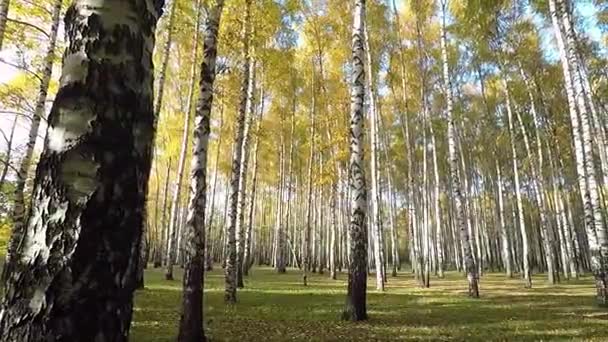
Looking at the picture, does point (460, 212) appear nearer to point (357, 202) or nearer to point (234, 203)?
point (357, 202)

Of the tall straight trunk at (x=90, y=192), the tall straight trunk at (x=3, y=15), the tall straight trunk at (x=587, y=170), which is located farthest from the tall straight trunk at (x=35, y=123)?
the tall straight trunk at (x=587, y=170)

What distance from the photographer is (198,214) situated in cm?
700

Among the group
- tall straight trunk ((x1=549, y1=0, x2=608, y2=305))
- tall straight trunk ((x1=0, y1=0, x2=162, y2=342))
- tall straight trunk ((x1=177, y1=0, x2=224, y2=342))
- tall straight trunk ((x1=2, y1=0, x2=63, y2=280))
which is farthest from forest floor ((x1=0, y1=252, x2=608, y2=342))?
tall straight trunk ((x1=0, y1=0, x2=162, y2=342))

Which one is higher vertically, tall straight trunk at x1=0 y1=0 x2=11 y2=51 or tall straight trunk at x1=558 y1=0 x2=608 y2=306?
tall straight trunk at x1=0 y1=0 x2=11 y2=51

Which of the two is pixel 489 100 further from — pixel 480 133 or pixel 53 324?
pixel 53 324

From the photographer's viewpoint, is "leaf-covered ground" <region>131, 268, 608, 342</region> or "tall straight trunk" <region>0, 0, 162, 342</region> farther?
"leaf-covered ground" <region>131, 268, 608, 342</region>

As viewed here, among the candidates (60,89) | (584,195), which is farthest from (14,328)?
(584,195)

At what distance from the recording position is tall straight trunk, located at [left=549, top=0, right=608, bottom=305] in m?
11.5

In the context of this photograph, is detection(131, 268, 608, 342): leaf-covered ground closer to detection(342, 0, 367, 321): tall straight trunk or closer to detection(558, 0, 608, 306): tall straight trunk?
detection(342, 0, 367, 321): tall straight trunk

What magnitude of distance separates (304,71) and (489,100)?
47.5 feet

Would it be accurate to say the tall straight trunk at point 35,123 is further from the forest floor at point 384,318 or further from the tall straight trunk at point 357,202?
the tall straight trunk at point 357,202

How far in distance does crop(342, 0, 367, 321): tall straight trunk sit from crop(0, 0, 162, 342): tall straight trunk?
826 cm

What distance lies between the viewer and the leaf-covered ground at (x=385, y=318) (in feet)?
25.3

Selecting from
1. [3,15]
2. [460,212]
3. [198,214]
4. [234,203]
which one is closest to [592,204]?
[460,212]
